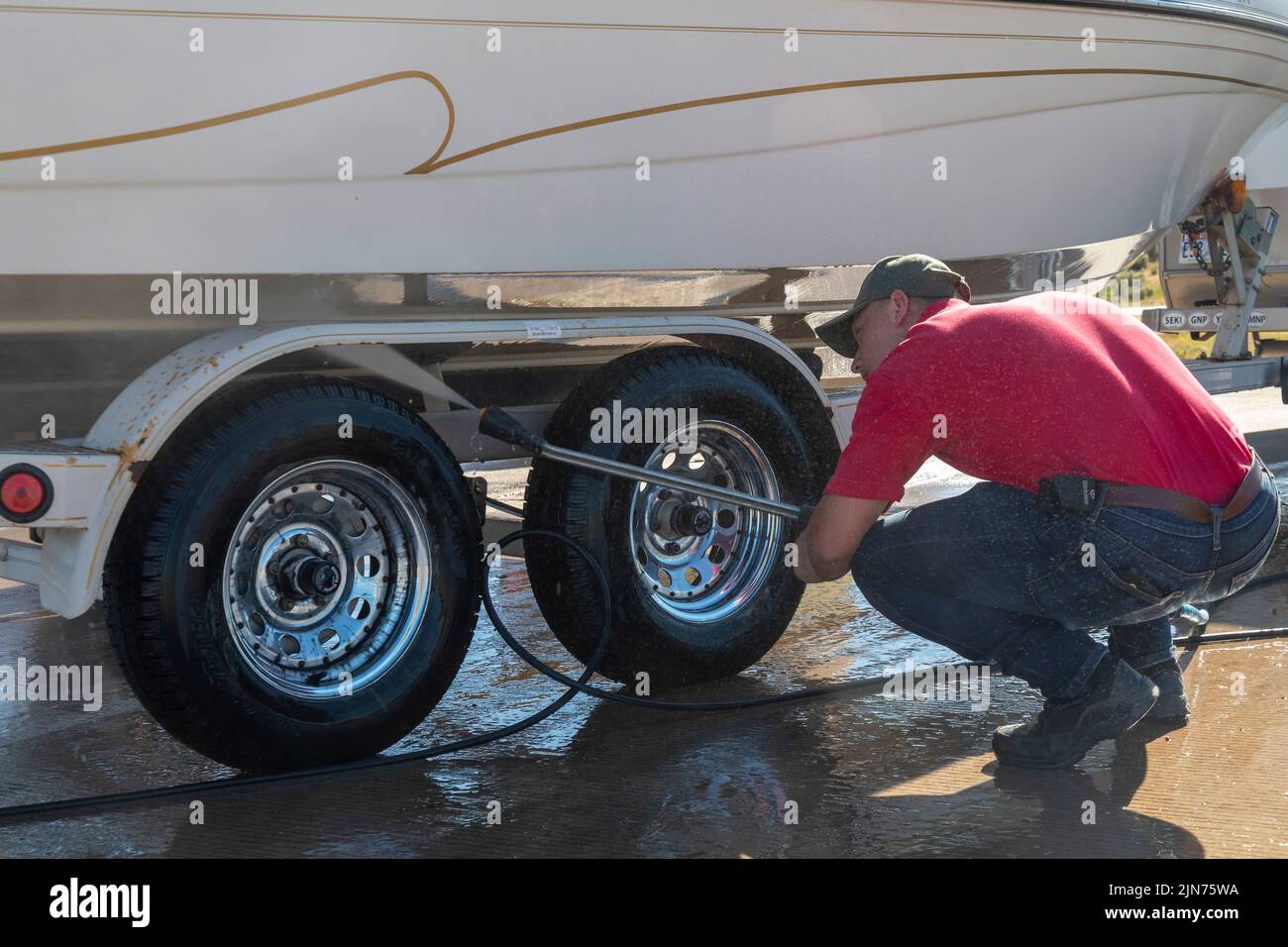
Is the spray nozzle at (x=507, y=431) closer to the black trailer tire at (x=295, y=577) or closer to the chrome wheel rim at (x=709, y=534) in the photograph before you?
the black trailer tire at (x=295, y=577)

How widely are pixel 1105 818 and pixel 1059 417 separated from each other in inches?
34.1

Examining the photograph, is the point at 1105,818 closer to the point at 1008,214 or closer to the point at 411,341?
the point at 411,341

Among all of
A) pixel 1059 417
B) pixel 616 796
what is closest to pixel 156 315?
pixel 616 796

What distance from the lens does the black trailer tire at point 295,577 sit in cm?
318

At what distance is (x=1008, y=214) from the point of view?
490 cm

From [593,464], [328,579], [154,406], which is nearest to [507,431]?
[593,464]

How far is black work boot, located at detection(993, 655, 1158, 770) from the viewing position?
3.28 meters

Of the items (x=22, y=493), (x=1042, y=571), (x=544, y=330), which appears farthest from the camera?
(x=544, y=330)

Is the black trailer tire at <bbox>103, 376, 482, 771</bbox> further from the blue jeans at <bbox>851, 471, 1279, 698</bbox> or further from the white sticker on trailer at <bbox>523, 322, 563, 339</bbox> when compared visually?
the blue jeans at <bbox>851, 471, 1279, 698</bbox>

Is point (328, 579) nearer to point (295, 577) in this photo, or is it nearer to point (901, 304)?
point (295, 577)

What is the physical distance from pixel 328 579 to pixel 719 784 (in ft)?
3.51

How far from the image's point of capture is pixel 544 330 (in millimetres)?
3840

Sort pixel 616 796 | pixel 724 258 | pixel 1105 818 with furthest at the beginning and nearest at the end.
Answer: pixel 724 258 < pixel 616 796 < pixel 1105 818

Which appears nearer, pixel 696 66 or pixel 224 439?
pixel 224 439
